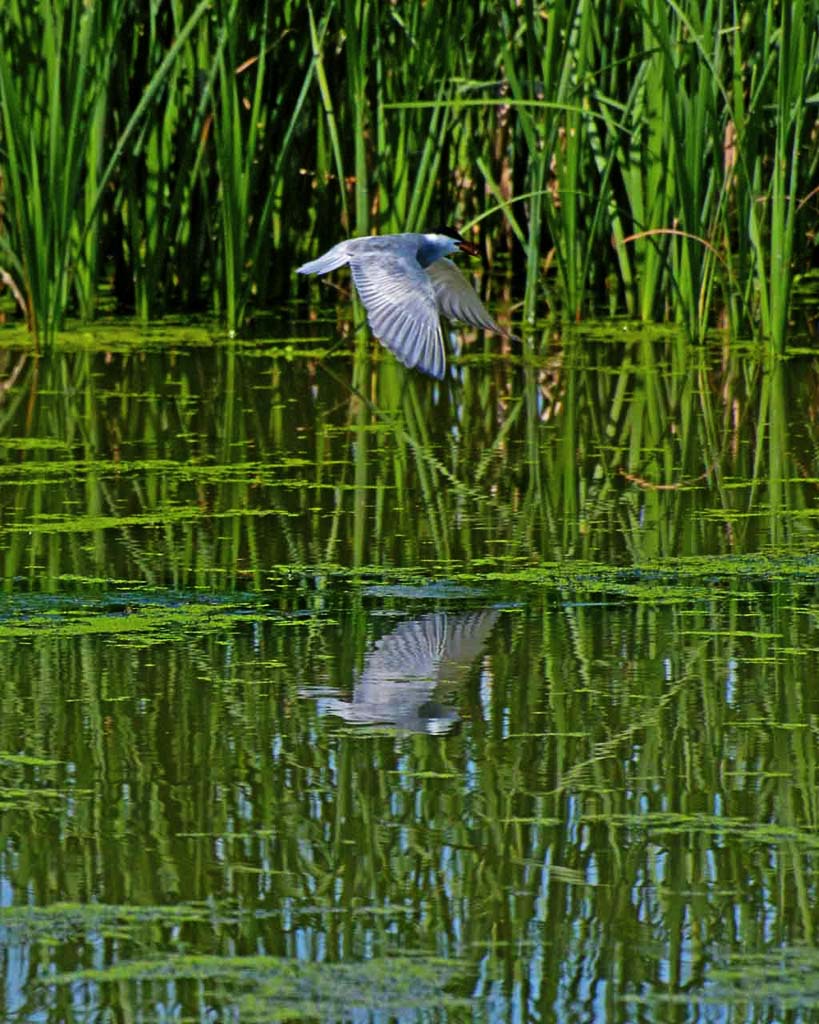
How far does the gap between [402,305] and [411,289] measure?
57 millimetres

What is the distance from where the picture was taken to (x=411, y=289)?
Answer: 4305 millimetres

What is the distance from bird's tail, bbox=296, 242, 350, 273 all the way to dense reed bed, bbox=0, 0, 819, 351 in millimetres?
819

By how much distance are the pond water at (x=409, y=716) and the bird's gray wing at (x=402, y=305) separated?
0.83ft

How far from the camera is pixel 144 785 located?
A: 7.52 ft

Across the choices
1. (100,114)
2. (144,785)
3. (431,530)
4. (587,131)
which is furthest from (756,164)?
(144,785)

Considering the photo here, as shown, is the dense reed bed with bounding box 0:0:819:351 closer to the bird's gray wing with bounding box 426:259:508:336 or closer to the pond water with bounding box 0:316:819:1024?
the bird's gray wing with bounding box 426:259:508:336

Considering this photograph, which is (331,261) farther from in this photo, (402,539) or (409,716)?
(409,716)

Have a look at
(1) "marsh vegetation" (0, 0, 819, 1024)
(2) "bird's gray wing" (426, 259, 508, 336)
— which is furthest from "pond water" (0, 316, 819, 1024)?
(2) "bird's gray wing" (426, 259, 508, 336)

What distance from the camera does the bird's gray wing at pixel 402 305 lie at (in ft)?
13.4

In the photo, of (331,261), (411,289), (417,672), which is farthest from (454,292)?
(417,672)

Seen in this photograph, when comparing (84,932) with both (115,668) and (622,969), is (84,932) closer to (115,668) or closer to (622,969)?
(622,969)

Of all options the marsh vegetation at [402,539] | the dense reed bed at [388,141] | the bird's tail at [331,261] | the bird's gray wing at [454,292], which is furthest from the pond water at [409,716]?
the dense reed bed at [388,141]

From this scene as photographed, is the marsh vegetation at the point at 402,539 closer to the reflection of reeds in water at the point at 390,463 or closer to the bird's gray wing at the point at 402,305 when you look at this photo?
the reflection of reeds in water at the point at 390,463

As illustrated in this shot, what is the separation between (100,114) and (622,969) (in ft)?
13.7
